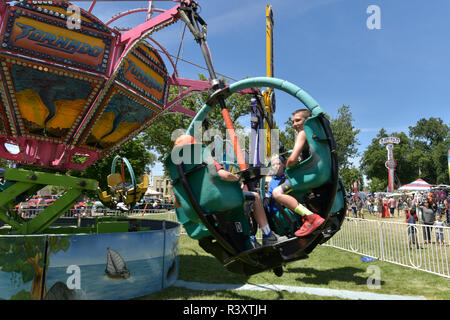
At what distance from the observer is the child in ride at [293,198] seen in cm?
214

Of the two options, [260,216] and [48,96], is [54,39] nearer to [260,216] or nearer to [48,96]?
[48,96]

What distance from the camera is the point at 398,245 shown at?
933 centimetres

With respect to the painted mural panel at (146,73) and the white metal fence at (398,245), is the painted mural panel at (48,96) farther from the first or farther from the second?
the white metal fence at (398,245)

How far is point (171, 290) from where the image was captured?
6.45 meters

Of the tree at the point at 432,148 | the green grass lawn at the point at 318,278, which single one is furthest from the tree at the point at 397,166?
the green grass lawn at the point at 318,278

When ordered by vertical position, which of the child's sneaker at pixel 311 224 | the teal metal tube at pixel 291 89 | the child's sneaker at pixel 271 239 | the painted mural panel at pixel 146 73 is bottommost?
the child's sneaker at pixel 271 239

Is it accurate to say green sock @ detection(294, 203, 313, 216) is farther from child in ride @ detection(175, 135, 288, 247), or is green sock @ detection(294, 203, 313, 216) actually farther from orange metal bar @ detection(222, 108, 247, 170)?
orange metal bar @ detection(222, 108, 247, 170)

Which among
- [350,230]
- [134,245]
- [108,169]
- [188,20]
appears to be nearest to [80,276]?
[134,245]

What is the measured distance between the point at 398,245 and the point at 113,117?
9824 mm

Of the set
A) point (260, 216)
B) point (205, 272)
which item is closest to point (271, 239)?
point (260, 216)

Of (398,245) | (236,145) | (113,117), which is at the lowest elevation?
(398,245)

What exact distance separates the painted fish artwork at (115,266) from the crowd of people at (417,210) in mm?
7080
